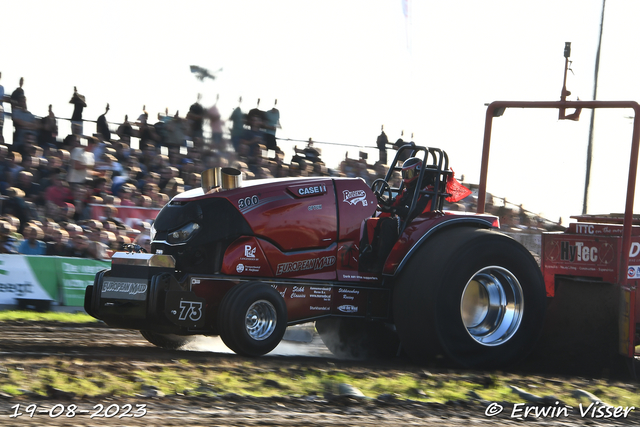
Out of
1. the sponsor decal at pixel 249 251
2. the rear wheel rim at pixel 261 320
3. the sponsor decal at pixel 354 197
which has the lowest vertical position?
the rear wheel rim at pixel 261 320

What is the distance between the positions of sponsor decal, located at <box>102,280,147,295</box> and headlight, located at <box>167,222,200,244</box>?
515 mm

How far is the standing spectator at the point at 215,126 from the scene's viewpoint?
41.7 ft

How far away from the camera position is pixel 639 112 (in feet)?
22.2

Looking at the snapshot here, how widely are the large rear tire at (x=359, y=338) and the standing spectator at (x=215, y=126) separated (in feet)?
19.9

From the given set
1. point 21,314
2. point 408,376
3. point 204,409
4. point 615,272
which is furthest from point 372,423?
point 21,314

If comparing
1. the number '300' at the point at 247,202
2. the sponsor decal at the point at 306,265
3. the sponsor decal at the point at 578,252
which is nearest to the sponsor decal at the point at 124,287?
the number '300' at the point at 247,202

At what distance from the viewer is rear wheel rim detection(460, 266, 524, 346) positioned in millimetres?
6898

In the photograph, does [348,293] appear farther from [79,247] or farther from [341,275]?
[79,247]

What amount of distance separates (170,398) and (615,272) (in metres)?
4.46

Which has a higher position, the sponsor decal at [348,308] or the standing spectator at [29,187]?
the standing spectator at [29,187]

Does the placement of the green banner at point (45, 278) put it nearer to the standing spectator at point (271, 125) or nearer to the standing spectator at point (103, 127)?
the standing spectator at point (103, 127)

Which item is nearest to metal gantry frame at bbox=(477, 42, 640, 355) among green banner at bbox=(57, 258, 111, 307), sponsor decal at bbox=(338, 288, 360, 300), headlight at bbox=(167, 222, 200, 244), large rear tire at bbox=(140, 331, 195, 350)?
sponsor decal at bbox=(338, 288, 360, 300)

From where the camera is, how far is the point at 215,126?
12.8 m

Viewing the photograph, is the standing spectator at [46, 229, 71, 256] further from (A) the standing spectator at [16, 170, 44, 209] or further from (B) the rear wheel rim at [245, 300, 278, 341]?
(B) the rear wheel rim at [245, 300, 278, 341]
